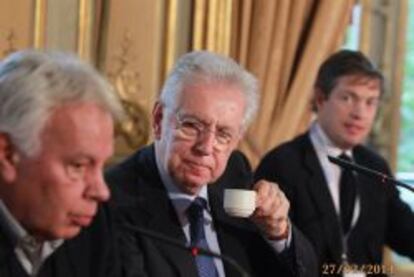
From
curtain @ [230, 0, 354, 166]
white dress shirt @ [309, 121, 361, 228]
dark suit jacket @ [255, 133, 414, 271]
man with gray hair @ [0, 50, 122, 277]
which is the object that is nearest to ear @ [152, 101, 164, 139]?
man with gray hair @ [0, 50, 122, 277]

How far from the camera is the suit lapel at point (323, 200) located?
278 cm

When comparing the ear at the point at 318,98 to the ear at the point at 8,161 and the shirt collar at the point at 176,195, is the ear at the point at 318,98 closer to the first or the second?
the shirt collar at the point at 176,195

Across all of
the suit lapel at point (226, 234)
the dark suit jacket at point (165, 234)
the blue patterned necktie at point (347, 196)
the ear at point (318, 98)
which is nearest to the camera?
the dark suit jacket at point (165, 234)

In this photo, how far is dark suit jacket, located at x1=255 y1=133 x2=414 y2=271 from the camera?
2.78m

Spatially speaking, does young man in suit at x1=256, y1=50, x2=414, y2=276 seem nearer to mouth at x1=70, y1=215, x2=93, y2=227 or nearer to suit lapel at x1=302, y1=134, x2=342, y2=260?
suit lapel at x1=302, y1=134, x2=342, y2=260

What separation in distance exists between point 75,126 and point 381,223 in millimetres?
1632

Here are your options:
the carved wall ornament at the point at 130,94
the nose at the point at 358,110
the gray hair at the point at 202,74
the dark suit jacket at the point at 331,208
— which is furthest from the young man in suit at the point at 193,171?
the carved wall ornament at the point at 130,94

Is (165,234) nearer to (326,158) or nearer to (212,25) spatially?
(326,158)

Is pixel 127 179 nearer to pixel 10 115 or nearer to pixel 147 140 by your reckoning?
pixel 10 115

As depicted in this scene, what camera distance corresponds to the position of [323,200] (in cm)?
283

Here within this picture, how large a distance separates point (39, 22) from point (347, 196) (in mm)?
1279

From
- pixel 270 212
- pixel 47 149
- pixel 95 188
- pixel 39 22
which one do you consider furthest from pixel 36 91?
pixel 39 22

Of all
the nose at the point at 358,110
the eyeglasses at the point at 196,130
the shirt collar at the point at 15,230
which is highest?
the eyeglasses at the point at 196,130

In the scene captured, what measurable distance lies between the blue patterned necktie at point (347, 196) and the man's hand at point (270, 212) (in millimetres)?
640
